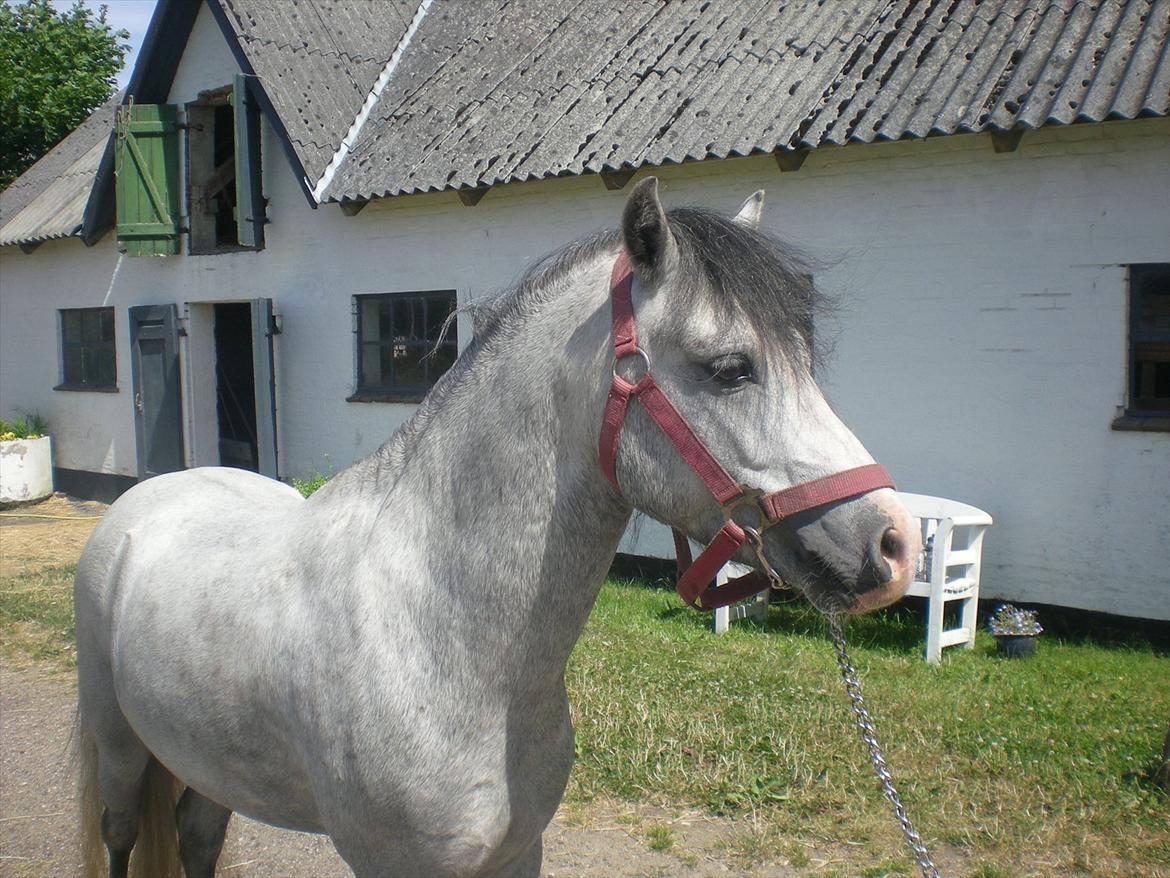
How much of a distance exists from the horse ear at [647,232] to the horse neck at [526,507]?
0.13m

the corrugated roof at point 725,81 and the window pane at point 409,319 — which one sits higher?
the corrugated roof at point 725,81

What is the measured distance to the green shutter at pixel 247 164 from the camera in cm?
1033

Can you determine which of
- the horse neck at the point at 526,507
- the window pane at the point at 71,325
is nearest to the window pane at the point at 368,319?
the window pane at the point at 71,325

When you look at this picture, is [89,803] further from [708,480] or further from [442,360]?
[442,360]

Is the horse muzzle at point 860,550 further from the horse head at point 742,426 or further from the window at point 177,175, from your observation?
the window at point 177,175

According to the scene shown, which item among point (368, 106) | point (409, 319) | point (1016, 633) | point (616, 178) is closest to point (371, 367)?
point (409, 319)

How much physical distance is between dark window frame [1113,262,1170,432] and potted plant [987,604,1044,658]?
130 cm

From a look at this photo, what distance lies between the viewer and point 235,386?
12.8 m

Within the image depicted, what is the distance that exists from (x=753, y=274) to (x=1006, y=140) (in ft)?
17.1

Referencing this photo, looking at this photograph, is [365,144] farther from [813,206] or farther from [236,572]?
[236,572]

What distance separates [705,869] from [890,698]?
1.78 meters

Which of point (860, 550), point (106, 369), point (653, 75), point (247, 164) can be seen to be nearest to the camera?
point (860, 550)

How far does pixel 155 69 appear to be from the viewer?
11.7m

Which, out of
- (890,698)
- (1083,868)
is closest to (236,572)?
(1083,868)
